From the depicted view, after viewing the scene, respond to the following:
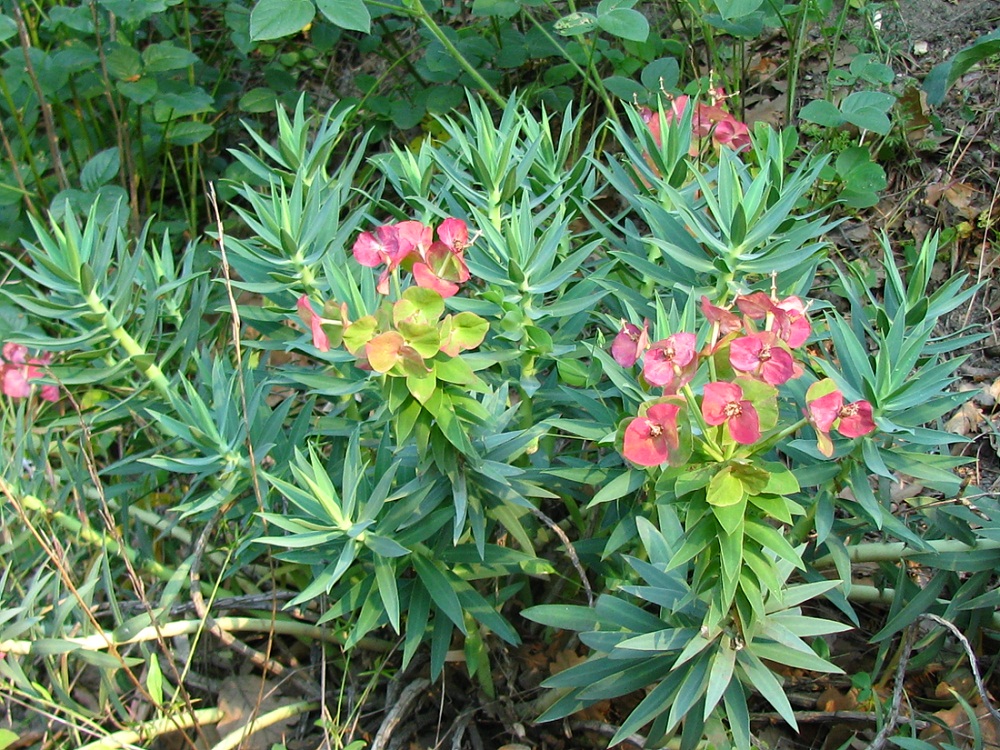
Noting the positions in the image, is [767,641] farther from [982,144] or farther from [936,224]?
[982,144]

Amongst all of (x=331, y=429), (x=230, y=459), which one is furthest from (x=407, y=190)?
(x=230, y=459)

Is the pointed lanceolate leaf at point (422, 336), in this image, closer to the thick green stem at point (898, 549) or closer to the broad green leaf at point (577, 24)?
the thick green stem at point (898, 549)

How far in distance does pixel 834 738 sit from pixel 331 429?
1.20 metres

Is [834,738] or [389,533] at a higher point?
[389,533]

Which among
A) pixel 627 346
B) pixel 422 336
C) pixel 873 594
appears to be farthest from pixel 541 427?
pixel 873 594

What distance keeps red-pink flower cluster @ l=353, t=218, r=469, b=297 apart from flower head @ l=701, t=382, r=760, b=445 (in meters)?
0.43

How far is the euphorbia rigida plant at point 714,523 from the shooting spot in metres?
1.18

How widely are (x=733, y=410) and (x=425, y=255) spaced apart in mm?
541

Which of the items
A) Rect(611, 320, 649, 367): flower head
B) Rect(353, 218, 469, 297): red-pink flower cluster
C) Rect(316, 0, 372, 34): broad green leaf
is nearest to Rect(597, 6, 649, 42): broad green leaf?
Rect(316, 0, 372, 34): broad green leaf

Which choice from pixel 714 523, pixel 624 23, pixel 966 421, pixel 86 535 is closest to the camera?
pixel 714 523

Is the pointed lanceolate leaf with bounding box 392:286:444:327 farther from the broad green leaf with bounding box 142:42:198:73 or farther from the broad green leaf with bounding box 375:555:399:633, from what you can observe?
the broad green leaf with bounding box 142:42:198:73

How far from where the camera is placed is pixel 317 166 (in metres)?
2.03

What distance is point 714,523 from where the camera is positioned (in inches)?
49.9

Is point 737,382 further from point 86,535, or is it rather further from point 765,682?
point 86,535
